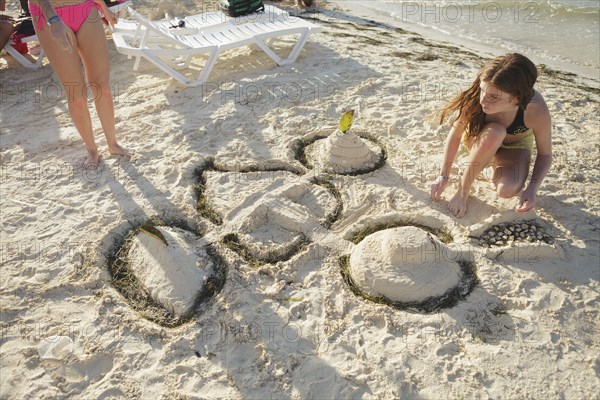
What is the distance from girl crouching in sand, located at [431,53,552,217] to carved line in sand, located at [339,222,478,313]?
1.92ft

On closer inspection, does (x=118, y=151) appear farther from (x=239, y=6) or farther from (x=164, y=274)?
(x=239, y=6)

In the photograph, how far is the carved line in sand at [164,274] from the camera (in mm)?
2618

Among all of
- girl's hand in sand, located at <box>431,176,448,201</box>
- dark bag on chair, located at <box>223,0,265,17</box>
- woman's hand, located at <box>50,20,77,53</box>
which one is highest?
woman's hand, located at <box>50,20,77,53</box>

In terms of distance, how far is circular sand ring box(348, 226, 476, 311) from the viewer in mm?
2645

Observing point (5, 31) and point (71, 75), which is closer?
point (71, 75)

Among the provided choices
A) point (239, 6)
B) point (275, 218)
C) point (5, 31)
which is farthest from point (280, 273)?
point (5, 31)

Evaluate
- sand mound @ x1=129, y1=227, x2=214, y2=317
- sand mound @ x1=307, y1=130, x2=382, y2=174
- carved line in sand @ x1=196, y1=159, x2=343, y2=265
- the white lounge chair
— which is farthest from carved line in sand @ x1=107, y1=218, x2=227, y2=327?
the white lounge chair

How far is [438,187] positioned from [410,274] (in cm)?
86

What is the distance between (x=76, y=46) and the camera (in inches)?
122

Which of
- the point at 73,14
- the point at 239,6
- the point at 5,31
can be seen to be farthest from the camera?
the point at 239,6

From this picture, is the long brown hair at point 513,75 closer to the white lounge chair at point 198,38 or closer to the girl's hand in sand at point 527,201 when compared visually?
the girl's hand in sand at point 527,201

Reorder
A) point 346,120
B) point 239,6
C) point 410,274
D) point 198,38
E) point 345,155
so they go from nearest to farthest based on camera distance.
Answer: point 410,274, point 346,120, point 345,155, point 198,38, point 239,6

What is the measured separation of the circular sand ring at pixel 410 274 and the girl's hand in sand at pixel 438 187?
59 centimetres

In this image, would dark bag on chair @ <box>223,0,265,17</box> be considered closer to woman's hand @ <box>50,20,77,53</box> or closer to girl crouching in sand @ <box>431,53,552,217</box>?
woman's hand @ <box>50,20,77,53</box>
